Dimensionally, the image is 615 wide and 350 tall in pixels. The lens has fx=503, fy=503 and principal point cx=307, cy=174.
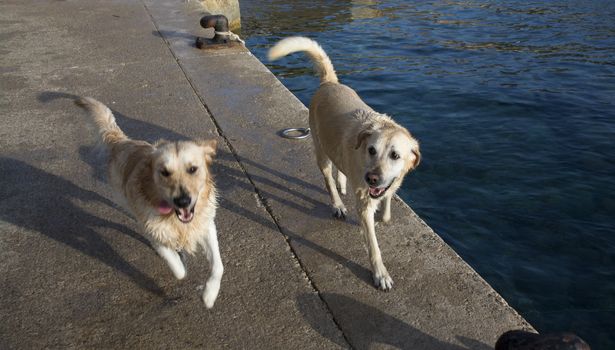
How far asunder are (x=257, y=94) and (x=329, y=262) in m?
3.70

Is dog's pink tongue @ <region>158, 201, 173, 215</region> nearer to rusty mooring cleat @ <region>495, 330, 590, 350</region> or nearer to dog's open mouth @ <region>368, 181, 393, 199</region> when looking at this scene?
dog's open mouth @ <region>368, 181, 393, 199</region>

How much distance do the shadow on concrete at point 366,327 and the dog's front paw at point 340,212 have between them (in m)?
1.04

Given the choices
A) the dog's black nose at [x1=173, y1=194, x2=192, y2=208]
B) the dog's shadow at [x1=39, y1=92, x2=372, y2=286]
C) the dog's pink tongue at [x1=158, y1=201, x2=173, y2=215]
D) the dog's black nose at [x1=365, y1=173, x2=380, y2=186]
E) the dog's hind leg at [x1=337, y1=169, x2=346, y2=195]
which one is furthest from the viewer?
the dog's hind leg at [x1=337, y1=169, x2=346, y2=195]

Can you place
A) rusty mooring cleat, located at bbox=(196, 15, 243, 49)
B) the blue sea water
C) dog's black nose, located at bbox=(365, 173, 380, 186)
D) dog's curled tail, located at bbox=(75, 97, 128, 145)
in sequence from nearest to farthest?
dog's black nose, located at bbox=(365, 173, 380, 186), dog's curled tail, located at bbox=(75, 97, 128, 145), the blue sea water, rusty mooring cleat, located at bbox=(196, 15, 243, 49)

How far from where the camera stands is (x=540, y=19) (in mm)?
14336

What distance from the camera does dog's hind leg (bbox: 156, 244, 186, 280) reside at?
349cm

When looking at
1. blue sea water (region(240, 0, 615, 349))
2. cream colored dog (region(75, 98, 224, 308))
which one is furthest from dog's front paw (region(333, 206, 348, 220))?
blue sea water (region(240, 0, 615, 349))

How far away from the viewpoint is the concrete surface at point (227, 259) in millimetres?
3209

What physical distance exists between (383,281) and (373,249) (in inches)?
11.2

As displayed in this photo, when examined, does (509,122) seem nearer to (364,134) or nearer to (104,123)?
(364,134)

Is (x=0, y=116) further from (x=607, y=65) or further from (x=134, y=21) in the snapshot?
(x=607, y=65)

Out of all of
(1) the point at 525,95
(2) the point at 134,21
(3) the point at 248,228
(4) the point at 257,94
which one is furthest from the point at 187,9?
(3) the point at 248,228

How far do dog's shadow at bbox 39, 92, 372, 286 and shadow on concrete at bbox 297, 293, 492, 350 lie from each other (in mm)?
306

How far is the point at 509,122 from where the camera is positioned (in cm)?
848
